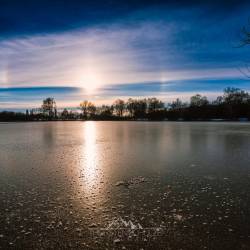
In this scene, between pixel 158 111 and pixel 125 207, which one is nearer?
pixel 125 207

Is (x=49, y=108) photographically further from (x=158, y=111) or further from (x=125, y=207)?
(x=125, y=207)

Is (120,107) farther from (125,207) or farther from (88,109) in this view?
(125,207)

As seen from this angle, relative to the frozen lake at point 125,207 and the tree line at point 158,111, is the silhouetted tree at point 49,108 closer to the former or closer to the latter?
the tree line at point 158,111

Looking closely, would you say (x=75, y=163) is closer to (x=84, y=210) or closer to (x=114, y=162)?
(x=114, y=162)

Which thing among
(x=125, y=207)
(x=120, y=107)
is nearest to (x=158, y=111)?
(x=120, y=107)

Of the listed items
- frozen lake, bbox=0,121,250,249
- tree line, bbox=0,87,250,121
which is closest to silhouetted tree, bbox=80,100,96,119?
tree line, bbox=0,87,250,121

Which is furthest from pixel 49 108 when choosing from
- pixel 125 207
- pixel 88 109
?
pixel 125 207

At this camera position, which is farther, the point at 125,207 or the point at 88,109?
the point at 88,109

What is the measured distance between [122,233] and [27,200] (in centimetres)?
252

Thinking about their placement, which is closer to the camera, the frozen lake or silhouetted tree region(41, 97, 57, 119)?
the frozen lake

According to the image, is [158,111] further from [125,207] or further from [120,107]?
[125,207]

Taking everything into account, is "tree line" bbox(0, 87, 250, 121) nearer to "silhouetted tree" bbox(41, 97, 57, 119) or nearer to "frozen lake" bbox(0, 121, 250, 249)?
"silhouetted tree" bbox(41, 97, 57, 119)

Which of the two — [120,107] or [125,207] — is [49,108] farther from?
[125,207]

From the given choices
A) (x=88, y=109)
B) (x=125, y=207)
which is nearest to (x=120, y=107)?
(x=88, y=109)
